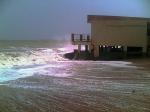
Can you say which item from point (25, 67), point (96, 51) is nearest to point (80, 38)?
point (96, 51)

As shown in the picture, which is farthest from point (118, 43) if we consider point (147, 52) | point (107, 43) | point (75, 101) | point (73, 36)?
point (75, 101)

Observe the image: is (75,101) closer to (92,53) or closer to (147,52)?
(147,52)

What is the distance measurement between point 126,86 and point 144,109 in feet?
5.86

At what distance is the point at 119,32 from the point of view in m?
17.9

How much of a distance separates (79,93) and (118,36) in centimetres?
1236

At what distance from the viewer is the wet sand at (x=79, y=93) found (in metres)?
4.98

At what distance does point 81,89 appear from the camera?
635 centimetres

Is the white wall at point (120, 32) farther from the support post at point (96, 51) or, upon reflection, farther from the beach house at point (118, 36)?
the support post at point (96, 51)

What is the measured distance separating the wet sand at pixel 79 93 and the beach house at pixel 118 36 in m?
8.62

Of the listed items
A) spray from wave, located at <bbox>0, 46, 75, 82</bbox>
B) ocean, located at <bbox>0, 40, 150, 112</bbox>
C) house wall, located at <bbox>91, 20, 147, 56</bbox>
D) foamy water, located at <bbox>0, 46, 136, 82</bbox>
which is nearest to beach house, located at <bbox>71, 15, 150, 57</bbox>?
house wall, located at <bbox>91, 20, 147, 56</bbox>

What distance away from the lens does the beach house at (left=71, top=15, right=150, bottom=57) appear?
55.0ft

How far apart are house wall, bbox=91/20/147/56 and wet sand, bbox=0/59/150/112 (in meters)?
8.80

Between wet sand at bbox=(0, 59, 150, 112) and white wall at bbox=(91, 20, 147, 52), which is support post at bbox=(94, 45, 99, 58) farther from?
wet sand at bbox=(0, 59, 150, 112)

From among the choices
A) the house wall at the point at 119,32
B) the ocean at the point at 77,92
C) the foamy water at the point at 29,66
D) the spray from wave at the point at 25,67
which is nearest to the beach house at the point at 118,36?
the house wall at the point at 119,32
